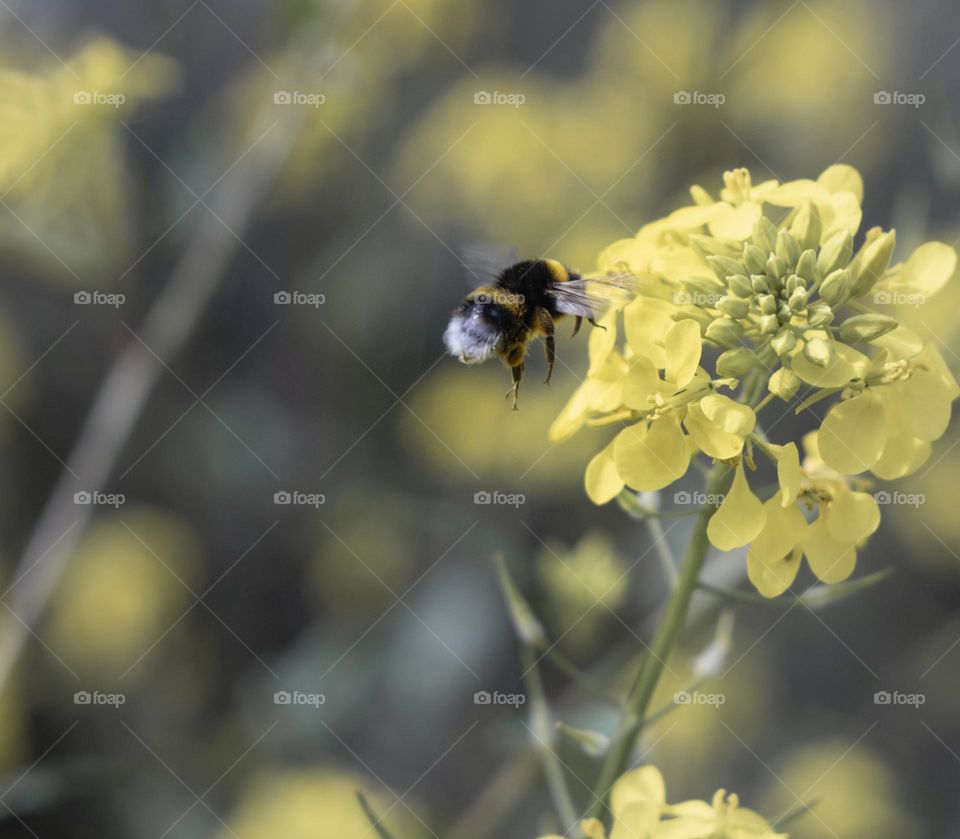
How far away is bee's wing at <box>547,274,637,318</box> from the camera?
140 cm

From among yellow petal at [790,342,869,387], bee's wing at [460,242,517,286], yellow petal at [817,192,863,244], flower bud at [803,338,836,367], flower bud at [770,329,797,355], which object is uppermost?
yellow petal at [817,192,863,244]

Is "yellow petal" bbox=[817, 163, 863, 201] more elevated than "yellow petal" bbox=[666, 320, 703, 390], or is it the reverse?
"yellow petal" bbox=[817, 163, 863, 201]

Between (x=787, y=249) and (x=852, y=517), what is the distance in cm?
37

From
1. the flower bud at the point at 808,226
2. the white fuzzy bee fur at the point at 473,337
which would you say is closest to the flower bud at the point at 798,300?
the flower bud at the point at 808,226

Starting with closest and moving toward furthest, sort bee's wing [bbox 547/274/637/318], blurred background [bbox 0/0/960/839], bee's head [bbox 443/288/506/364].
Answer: bee's wing [bbox 547/274/637/318] < bee's head [bbox 443/288/506/364] < blurred background [bbox 0/0/960/839]

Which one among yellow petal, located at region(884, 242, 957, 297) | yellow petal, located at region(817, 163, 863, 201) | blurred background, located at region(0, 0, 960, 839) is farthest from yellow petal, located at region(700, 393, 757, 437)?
blurred background, located at region(0, 0, 960, 839)

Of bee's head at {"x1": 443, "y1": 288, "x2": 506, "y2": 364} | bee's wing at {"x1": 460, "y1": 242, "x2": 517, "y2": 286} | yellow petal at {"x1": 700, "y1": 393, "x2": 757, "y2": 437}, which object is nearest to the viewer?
yellow petal at {"x1": 700, "y1": 393, "x2": 757, "y2": 437}

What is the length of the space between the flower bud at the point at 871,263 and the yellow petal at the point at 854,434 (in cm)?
16

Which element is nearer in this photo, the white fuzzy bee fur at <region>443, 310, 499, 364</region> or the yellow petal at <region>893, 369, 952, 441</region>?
the yellow petal at <region>893, 369, 952, 441</region>

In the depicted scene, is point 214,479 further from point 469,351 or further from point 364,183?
point 469,351

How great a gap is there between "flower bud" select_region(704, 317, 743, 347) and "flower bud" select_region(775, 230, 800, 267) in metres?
0.12

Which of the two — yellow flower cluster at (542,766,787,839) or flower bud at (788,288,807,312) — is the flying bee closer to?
flower bud at (788,288,807,312)

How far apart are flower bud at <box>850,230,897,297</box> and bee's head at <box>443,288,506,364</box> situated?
61 cm

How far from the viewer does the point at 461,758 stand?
3596 mm
